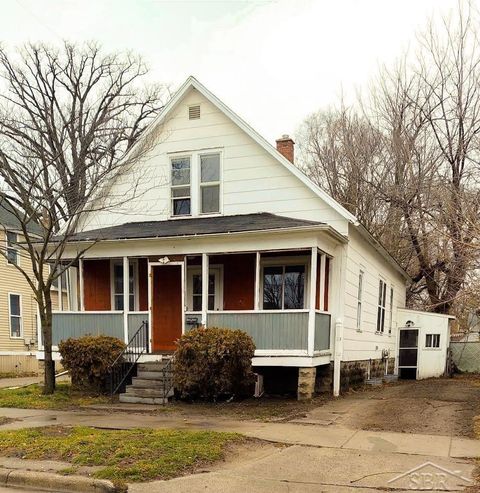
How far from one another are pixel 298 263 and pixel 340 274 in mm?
→ 1107

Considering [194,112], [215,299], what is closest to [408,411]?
[215,299]

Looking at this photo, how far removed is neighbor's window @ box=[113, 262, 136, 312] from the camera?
13.9 meters

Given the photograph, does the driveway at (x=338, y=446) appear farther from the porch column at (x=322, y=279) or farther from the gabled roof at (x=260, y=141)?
the gabled roof at (x=260, y=141)

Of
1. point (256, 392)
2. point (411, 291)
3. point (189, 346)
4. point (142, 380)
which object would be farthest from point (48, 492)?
point (411, 291)

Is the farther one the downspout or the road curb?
the downspout

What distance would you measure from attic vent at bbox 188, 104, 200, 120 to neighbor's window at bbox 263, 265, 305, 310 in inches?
191

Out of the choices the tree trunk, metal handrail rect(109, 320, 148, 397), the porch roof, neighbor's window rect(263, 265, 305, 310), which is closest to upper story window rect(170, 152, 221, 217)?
the porch roof

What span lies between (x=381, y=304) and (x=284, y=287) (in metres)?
6.09

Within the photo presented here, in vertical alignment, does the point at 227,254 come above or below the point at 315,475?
above

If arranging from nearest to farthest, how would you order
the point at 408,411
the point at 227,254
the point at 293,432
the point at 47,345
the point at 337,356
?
the point at 293,432
the point at 408,411
the point at 47,345
the point at 337,356
the point at 227,254

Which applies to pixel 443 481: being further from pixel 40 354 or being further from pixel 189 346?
pixel 40 354

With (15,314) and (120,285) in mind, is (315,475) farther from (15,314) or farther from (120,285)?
(15,314)

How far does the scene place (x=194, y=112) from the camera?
14.0m

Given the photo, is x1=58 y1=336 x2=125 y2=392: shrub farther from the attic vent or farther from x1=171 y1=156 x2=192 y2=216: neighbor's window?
the attic vent
